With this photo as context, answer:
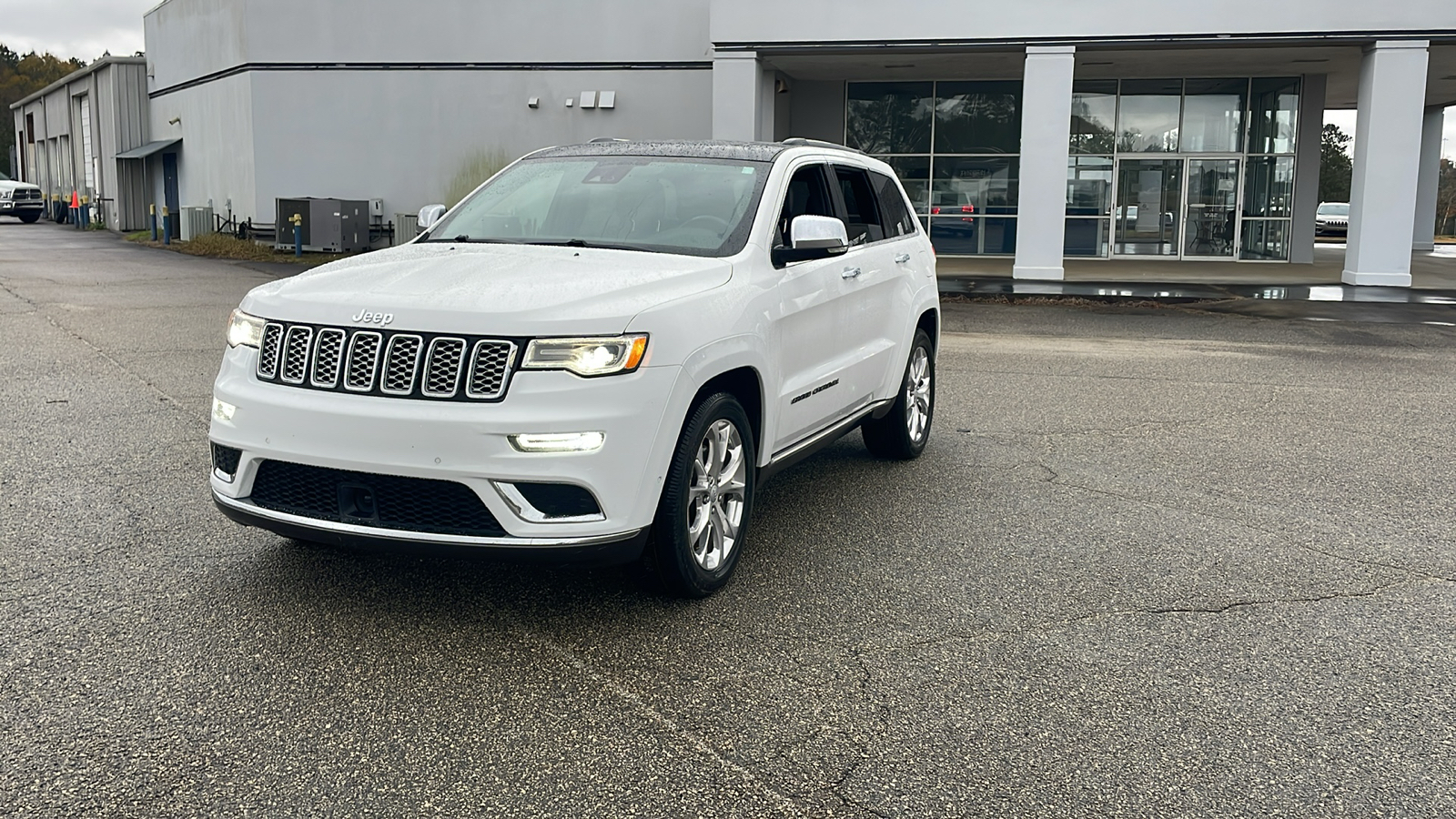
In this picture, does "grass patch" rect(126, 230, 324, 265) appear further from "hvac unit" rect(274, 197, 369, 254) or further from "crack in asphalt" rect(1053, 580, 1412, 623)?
"crack in asphalt" rect(1053, 580, 1412, 623)

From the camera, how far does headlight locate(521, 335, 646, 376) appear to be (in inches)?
174

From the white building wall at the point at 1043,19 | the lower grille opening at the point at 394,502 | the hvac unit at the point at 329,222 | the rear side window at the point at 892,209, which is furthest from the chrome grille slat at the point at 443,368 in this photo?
the hvac unit at the point at 329,222

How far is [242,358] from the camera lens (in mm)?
4848

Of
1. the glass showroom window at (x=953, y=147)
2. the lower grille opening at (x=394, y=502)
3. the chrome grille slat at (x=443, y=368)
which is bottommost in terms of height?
the lower grille opening at (x=394, y=502)

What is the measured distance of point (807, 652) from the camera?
457 cm

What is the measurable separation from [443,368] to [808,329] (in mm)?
2054

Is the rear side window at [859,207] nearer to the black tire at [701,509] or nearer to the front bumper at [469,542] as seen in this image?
the black tire at [701,509]

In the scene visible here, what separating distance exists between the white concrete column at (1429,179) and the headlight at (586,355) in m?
36.4

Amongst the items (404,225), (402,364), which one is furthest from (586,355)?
(404,225)

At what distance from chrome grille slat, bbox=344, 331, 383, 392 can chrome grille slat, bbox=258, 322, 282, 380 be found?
347mm

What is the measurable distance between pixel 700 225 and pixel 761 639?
6.55ft

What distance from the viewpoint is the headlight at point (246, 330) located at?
15.8 ft

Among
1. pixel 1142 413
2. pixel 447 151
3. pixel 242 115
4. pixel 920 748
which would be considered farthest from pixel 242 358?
pixel 242 115

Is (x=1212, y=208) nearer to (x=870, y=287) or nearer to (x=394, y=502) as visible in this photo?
(x=870, y=287)
